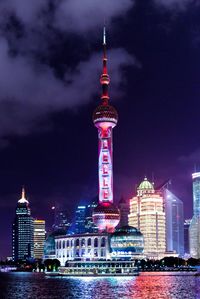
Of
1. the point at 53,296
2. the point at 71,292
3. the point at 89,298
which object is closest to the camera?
the point at 89,298

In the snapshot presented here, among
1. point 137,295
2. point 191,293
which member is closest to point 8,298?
point 137,295

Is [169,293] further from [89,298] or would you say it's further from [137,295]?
[89,298]

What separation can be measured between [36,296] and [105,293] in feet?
49.1

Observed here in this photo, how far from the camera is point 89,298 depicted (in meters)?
127

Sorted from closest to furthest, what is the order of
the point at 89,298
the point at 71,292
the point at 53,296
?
the point at 89,298, the point at 53,296, the point at 71,292

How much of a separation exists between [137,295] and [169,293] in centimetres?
1056

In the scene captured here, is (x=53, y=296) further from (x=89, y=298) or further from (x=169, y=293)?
(x=169, y=293)

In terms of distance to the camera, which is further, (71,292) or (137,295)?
(71,292)

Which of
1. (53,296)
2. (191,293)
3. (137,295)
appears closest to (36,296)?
(53,296)

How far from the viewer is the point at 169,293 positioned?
5423 inches

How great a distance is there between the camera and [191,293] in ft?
449

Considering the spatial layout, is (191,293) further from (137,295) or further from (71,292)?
(71,292)

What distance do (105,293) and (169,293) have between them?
45.3ft

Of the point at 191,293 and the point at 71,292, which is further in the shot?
the point at 71,292
